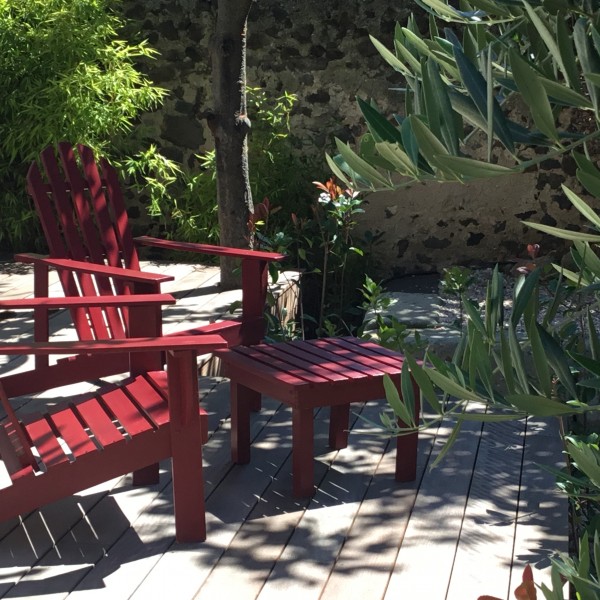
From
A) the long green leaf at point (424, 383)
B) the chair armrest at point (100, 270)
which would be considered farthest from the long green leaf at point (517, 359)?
the chair armrest at point (100, 270)

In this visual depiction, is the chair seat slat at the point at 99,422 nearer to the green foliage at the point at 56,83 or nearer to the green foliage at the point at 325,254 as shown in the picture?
the green foliage at the point at 325,254

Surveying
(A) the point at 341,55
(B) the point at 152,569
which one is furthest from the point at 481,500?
(A) the point at 341,55

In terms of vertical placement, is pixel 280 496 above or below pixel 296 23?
below

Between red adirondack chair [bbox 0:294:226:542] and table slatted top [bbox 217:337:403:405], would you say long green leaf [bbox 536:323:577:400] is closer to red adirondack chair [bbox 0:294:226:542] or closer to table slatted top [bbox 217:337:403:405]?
red adirondack chair [bbox 0:294:226:542]

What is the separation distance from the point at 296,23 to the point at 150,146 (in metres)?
1.25

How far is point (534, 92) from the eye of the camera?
72cm

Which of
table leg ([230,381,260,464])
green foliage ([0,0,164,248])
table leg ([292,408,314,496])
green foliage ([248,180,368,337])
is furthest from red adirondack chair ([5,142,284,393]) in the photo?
green foliage ([0,0,164,248])

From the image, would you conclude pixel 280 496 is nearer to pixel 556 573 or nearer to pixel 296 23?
pixel 556 573

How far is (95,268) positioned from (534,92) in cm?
300

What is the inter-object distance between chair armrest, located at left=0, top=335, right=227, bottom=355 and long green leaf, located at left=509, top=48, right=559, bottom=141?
2.06 meters

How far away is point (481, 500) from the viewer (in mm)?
3193

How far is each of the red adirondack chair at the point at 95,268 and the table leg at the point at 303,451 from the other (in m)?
0.70

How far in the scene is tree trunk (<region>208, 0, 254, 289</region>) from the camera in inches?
210

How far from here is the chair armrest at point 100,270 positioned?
3.37 m
